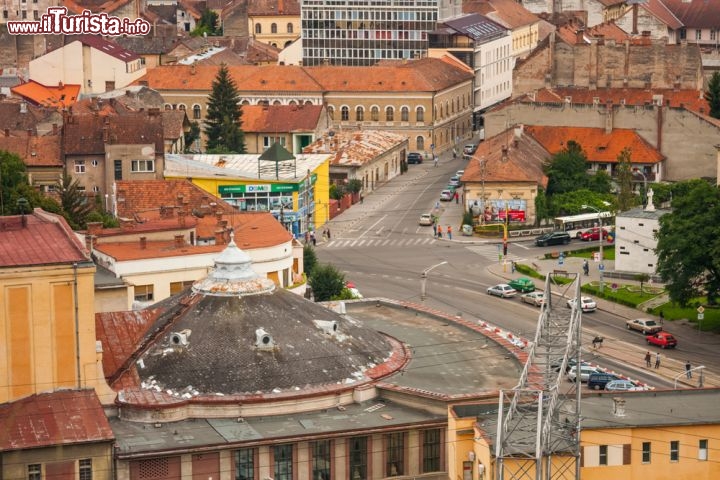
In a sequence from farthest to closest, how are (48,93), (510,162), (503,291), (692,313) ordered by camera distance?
(48,93) < (510,162) < (503,291) < (692,313)

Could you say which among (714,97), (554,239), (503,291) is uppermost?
(714,97)

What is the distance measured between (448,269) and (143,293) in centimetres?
3145

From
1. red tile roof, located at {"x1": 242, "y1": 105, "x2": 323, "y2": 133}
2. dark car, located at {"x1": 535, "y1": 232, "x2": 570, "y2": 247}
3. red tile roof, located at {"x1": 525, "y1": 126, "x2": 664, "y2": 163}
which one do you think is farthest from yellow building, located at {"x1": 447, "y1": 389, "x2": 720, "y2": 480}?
red tile roof, located at {"x1": 242, "y1": 105, "x2": 323, "y2": 133}

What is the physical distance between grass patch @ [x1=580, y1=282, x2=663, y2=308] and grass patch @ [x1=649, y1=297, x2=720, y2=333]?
1.76 metres

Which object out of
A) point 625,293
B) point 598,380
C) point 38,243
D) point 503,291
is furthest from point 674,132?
point 38,243

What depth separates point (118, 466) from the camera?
228 ft

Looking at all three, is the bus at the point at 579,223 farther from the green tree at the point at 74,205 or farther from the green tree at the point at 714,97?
the green tree at the point at 74,205

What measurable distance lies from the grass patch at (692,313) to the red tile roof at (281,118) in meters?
49.4

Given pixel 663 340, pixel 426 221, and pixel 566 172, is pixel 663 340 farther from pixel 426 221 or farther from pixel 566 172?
pixel 566 172

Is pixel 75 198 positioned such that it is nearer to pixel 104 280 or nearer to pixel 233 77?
pixel 104 280

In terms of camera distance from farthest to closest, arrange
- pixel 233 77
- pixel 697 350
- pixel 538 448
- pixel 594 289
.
→ pixel 233 77
pixel 594 289
pixel 697 350
pixel 538 448

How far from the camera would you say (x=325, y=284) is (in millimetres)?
107312

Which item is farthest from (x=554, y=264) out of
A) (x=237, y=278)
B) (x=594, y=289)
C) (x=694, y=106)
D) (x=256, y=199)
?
(x=237, y=278)

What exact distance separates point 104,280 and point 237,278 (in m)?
10.9
